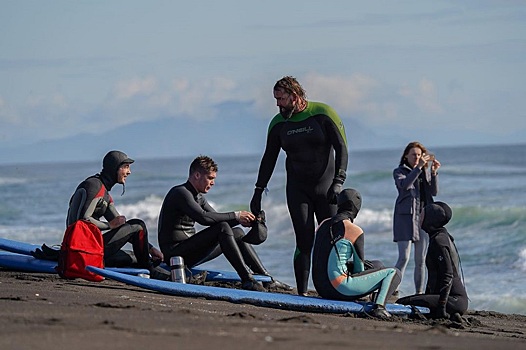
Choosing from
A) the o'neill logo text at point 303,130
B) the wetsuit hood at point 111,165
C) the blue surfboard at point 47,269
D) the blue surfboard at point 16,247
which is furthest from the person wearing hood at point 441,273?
the blue surfboard at point 16,247

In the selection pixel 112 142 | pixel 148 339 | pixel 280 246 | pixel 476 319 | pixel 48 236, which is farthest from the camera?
pixel 112 142

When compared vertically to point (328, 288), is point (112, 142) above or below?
above

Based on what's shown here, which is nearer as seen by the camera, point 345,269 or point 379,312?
point 379,312

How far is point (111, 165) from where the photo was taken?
35.5 ft

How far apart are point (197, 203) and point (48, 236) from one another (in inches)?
606

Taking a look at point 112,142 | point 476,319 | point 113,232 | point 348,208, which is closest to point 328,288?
point 348,208

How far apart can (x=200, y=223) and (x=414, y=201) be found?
2334 millimetres

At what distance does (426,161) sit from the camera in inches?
456

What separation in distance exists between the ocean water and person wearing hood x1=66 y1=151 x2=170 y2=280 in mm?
4449

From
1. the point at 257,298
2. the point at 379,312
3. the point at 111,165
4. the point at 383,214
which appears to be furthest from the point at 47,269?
the point at 383,214

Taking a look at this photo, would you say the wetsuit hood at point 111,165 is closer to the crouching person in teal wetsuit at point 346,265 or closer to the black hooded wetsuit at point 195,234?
the black hooded wetsuit at point 195,234

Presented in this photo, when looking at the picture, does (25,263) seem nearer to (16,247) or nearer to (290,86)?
(16,247)

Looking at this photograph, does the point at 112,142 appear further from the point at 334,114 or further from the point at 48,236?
the point at 334,114

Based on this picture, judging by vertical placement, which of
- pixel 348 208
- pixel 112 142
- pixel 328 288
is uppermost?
pixel 112 142
